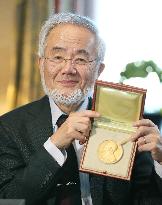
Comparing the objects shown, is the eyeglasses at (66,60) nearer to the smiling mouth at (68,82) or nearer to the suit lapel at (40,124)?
the smiling mouth at (68,82)

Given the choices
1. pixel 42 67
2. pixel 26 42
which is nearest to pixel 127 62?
pixel 26 42

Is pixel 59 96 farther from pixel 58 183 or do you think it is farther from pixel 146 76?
pixel 146 76

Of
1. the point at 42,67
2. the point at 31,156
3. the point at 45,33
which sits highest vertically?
→ the point at 45,33

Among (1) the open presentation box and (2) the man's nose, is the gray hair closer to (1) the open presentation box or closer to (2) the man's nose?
(2) the man's nose

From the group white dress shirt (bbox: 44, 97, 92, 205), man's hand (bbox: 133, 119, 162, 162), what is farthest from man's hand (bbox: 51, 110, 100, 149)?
man's hand (bbox: 133, 119, 162, 162)

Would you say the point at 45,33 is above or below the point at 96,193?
above

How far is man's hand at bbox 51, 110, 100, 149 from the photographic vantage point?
114 cm

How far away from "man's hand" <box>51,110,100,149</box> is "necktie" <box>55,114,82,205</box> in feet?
0.33

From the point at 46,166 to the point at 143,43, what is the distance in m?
2.08

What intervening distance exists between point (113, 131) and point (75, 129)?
0.36ft

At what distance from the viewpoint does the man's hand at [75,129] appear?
1.14 m

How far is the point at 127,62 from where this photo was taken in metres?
3.04

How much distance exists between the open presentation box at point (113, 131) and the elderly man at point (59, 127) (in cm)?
9

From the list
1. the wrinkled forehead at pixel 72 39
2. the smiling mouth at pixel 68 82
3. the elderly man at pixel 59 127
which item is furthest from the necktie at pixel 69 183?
the wrinkled forehead at pixel 72 39
